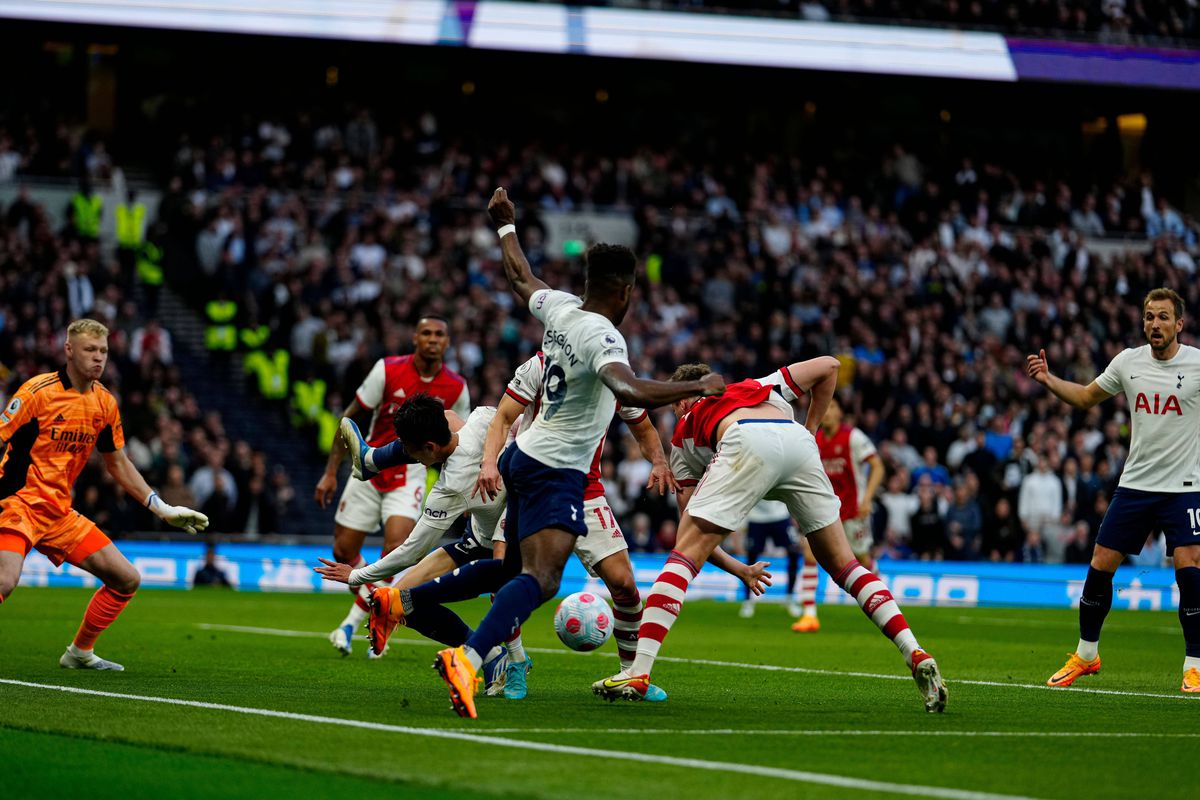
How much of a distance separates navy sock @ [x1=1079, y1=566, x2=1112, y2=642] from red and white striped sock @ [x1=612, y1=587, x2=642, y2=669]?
3.29m

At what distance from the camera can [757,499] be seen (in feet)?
32.3

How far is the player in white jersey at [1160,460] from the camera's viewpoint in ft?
37.9

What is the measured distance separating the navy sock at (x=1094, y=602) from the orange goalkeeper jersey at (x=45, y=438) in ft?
22.7

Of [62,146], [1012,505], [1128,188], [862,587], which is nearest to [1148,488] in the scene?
[862,587]

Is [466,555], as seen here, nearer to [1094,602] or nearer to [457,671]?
[457,671]

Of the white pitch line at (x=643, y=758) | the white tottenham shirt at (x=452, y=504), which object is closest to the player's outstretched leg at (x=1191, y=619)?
the white tottenham shirt at (x=452, y=504)

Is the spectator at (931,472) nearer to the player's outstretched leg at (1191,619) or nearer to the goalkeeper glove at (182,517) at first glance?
the player's outstretched leg at (1191,619)

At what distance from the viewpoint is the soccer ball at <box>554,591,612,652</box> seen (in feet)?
33.8

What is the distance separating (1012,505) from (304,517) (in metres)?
11.2

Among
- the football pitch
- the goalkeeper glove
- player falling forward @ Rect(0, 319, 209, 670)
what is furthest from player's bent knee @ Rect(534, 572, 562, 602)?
player falling forward @ Rect(0, 319, 209, 670)

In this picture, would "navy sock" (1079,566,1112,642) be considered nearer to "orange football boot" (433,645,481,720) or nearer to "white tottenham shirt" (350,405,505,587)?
"white tottenham shirt" (350,405,505,587)

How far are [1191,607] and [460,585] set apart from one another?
508cm

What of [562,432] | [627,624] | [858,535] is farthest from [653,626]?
[858,535]

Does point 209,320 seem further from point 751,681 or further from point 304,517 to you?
point 751,681
